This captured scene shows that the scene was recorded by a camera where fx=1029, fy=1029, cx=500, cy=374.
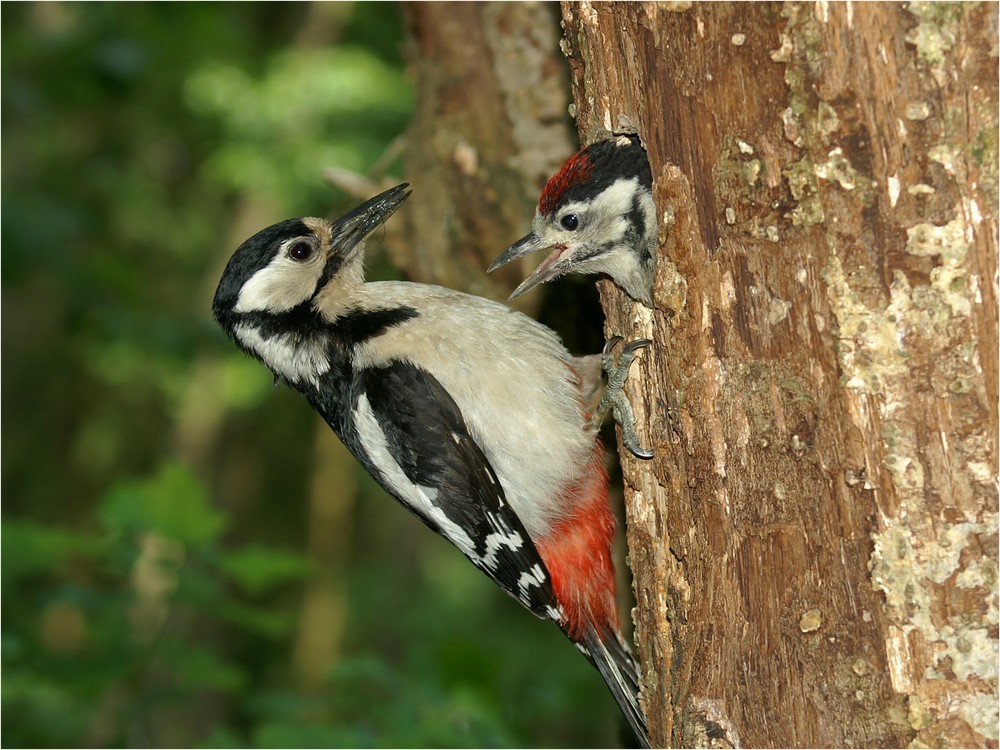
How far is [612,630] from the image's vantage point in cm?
352

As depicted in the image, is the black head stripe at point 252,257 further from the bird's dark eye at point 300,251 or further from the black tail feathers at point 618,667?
the black tail feathers at point 618,667

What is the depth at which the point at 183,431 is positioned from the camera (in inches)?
412

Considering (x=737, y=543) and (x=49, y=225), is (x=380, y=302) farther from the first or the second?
(x=49, y=225)

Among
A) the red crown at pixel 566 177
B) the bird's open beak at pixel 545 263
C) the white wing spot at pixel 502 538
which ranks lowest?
the white wing spot at pixel 502 538

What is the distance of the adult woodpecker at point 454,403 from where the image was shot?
322 centimetres

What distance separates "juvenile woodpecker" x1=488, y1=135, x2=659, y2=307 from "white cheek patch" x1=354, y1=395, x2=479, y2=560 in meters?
0.68

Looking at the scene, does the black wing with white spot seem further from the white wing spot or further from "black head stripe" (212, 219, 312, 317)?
"black head stripe" (212, 219, 312, 317)

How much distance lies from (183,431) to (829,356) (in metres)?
9.34

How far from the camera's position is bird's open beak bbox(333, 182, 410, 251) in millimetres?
3576

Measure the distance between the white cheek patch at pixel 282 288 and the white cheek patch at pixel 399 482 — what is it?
1.47 feet

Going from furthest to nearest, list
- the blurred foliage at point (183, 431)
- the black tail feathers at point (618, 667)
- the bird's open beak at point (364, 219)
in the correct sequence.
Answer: the blurred foliage at point (183, 431) → the bird's open beak at point (364, 219) → the black tail feathers at point (618, 667)

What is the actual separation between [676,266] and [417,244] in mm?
2216

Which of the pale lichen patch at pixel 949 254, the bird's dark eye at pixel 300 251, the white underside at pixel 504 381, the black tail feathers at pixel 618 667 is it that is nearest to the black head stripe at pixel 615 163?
the white underside at pixel 504 381

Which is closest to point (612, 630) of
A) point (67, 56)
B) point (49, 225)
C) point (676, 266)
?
point (676, 266)
